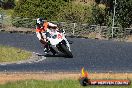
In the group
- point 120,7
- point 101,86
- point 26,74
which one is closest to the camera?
A: point 101,86

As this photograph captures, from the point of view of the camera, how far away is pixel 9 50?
24.8 m

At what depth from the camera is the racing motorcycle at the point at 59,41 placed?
896 inches

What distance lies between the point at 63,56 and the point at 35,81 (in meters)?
8.04

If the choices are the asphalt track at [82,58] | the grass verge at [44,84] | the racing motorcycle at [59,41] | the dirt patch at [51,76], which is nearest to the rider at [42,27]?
the racing motorcycle at [59,41]

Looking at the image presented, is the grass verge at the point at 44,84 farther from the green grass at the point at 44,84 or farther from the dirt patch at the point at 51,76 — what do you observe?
the dirt patch at the point at 51,76

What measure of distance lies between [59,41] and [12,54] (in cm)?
261

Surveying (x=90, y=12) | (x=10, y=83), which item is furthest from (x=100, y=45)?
(x=10, y=83)

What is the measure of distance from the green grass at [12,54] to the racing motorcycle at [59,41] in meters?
1.45

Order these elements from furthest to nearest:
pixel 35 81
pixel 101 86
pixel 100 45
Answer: pixel 100 45, pixel 35 81, pixel 101 86

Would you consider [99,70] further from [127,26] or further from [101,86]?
[127,26]

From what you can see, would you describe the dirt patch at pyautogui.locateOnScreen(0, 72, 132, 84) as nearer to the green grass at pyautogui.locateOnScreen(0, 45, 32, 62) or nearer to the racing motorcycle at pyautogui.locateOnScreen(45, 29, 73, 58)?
the green grass at pyautogui.locateOnScreen(0, 45, 32, 62)

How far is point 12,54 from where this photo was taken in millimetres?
23375

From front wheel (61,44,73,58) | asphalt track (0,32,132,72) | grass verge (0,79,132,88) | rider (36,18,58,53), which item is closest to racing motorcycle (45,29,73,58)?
front wheel (61,44,73,58)

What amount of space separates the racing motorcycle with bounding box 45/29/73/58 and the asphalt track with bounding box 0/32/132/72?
0.37m
